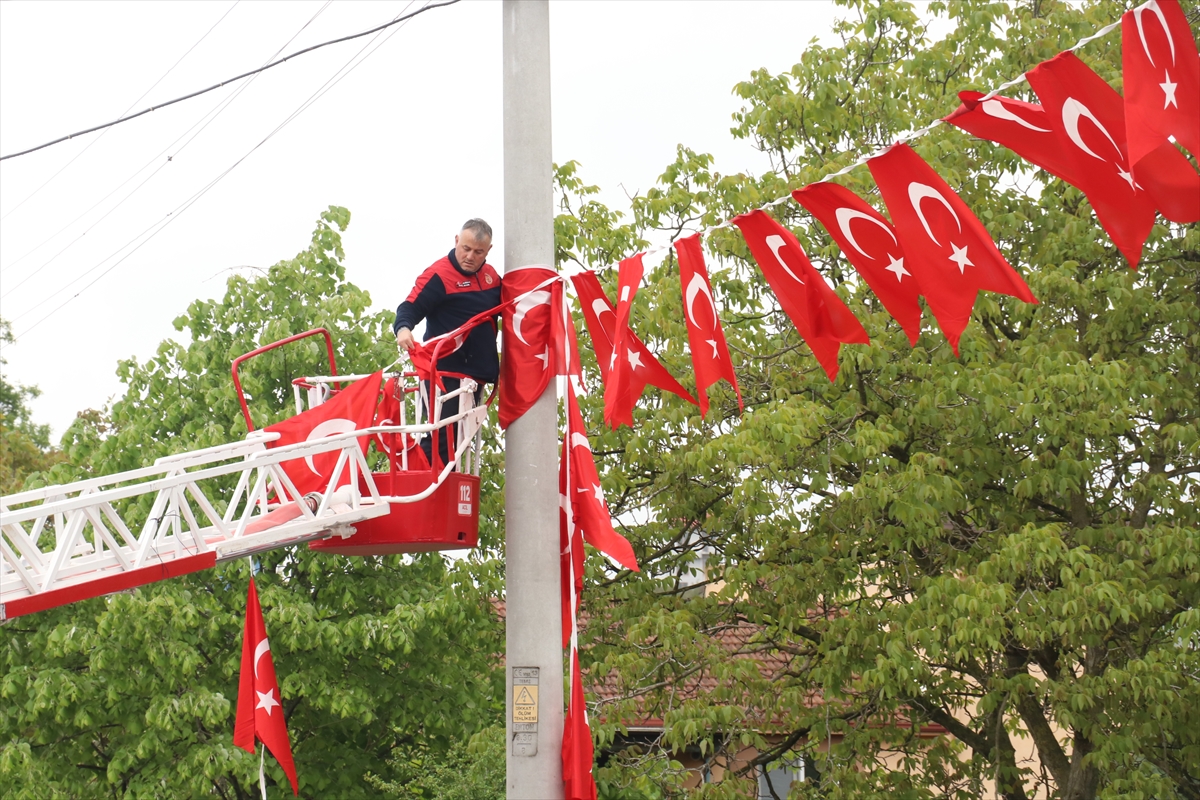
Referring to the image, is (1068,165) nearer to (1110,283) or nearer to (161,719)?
(1110,283)

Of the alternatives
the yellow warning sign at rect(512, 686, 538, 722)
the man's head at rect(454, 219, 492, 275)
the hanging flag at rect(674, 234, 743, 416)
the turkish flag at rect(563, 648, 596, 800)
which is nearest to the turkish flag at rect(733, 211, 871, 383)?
the hanging flag at rect(674, 234, 743, 416)

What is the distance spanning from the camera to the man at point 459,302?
6863 mm

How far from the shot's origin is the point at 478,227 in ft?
22.5

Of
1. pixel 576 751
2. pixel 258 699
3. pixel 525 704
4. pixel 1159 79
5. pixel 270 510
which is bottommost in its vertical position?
pixel 576 751

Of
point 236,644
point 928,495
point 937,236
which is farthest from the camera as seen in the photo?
point 236,644

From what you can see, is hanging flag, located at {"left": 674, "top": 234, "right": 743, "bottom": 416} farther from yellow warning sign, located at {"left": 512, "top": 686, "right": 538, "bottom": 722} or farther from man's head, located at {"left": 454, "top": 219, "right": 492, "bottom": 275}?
yellow warning sign, located at {"left": 512, "top": 686, "right": 538, "bottom": 722}

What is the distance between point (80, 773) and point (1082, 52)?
13.9 meters

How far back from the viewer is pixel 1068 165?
207 inches

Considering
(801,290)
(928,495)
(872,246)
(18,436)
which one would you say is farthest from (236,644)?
(18,436)

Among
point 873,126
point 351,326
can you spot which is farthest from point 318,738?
point 873,126

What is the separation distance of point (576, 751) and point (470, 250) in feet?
8.77

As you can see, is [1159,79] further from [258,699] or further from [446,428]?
[258,699]

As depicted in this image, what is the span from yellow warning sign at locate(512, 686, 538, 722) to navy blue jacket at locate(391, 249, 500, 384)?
1.83m

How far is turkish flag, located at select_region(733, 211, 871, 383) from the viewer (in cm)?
646
